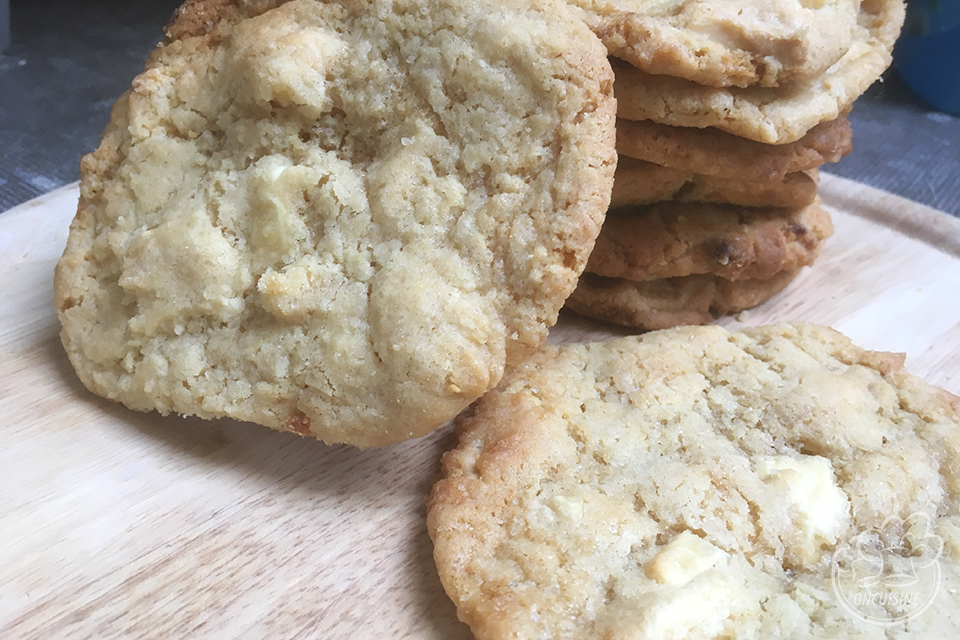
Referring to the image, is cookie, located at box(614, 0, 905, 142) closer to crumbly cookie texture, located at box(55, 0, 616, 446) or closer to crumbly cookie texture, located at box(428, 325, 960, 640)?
crumbly cookie texture, located at box(55, 0, 616, 446)

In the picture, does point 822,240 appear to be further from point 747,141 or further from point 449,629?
point 449,629

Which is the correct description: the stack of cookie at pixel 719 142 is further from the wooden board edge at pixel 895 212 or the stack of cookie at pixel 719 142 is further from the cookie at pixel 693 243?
the wooden board edge at pixel 895 212

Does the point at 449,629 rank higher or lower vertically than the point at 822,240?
lower

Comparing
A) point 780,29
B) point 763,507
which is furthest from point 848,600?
point 780,29

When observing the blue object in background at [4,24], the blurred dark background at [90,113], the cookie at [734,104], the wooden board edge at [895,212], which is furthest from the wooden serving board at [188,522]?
the blue object in background at [4,24]

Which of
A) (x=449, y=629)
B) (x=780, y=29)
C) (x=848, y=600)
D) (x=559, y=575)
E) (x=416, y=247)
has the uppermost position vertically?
(x=780, y=29)

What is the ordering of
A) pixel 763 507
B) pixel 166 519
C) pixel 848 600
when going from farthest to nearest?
pixel 166 519
pixel 763 507
pixel 848 600

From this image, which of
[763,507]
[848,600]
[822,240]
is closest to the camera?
[848,600]
